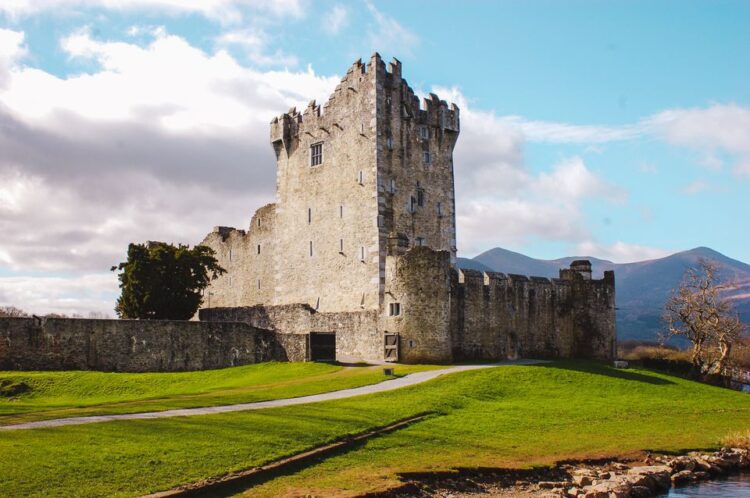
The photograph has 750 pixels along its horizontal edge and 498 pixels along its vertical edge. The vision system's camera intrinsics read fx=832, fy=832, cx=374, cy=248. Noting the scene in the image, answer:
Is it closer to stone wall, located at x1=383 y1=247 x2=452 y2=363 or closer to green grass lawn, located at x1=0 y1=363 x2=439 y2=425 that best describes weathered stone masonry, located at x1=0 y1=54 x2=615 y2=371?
stone wall, located at x1=383 y1=247 x2=452 y2=363

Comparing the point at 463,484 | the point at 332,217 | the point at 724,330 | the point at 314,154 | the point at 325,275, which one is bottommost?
the point at 463,484

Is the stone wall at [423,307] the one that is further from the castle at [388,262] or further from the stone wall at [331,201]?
the stone wall at [331,201]

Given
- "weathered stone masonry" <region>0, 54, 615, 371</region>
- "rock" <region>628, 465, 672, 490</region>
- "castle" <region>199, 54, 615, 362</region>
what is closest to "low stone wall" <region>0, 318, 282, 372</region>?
"weathered stone masonry" <region>0, 54, 615, 371</region>

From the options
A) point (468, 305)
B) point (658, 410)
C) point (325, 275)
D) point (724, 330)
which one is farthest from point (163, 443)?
point (724, 330)

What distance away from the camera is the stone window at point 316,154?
2261 inches

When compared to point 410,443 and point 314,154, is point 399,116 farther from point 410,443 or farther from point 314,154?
point 410,443

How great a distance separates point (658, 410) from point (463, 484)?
1691 cm

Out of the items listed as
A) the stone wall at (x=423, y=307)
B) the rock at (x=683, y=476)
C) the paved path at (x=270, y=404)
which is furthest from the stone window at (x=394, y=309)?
the rock at (x=683, y=476)

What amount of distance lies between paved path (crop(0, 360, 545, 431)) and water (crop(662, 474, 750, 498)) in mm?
13119

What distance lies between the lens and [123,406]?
29.2 m

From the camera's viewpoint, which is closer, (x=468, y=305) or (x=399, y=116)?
(x=468, y=305)

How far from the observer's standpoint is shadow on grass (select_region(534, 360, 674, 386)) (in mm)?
44719

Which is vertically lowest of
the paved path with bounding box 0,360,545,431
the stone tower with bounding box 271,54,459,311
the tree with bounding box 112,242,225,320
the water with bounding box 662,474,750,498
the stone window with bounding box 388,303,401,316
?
the water with bounding box 662,474,750,498

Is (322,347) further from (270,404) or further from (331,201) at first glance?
(270,404)
